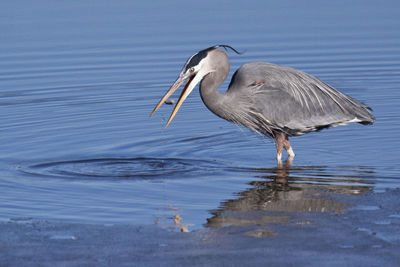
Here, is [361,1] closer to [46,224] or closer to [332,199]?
[332,199]

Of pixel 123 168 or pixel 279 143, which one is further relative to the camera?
pixel 279 143

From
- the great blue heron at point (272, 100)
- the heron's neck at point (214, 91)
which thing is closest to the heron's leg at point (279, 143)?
the great blue heron at point (272, 100)

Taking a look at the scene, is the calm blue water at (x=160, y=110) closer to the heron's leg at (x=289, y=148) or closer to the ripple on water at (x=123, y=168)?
the ripple on water at (x=123, y=168)

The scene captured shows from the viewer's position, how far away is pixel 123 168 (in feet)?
29.3

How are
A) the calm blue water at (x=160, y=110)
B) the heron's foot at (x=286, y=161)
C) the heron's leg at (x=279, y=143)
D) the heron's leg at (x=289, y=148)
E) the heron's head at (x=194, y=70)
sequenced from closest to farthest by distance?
the calm blue water at (x=160, y=110)
the heron's head at (x=194, y=70)
the heron's foot at (x=286, y=161)
the heron's leg at (x=279, y=143)
the heron's leg at (x=289, y=148)

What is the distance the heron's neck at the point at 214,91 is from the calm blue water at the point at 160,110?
1.93 feet

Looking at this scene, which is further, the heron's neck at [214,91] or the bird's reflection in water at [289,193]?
the heron's neck at [214,91]

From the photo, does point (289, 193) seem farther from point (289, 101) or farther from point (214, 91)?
point (289, 101)

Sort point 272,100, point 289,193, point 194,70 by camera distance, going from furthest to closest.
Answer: point 272,100
point 194,70
point 289,193

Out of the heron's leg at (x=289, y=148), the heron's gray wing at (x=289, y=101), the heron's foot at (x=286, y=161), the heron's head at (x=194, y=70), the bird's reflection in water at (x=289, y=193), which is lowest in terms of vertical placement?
the bird's reflection in water at (x=289, y=193)

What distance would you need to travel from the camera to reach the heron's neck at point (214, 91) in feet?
30.0

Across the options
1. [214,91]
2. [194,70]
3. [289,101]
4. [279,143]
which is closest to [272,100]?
[289,101]

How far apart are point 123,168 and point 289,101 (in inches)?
83.1

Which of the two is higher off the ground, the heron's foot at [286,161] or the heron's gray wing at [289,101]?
the heron's gray wing at [289,101]
